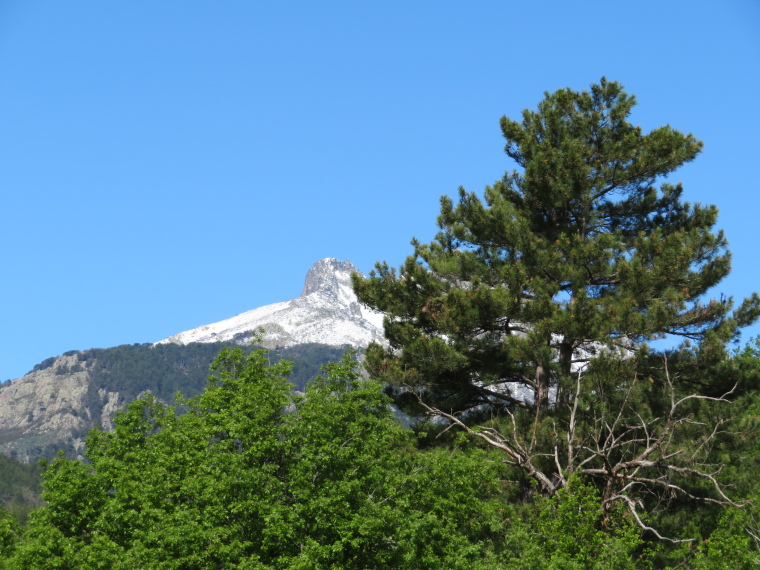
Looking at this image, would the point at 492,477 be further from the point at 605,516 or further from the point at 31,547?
the point at 31,547

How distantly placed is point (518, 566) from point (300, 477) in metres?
5.83

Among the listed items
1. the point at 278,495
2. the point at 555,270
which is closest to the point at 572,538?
the point at 278,495

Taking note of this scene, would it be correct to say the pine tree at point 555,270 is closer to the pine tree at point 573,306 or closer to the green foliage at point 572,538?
the pine tree at point 573,306

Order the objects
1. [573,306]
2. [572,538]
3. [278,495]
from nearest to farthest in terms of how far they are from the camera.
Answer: [572,538] → [278,495] → [573,306]

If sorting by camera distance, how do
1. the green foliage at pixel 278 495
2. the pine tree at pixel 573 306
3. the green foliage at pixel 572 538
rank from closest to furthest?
the green foliage at pixel 572 538 < the green foliage at pixel 278 495 < the pine tree at pixel 573 306

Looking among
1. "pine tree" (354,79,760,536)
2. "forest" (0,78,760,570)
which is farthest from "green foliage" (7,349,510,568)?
"pine tree" (354,79,760,536)

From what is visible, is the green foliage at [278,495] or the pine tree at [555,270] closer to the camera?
the green foliage at [278,495]

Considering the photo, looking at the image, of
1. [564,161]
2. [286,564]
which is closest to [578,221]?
[564,161]

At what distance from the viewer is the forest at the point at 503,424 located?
22.9 m

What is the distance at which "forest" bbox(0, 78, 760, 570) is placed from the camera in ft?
75.2

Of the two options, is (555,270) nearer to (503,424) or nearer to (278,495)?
(503,424)

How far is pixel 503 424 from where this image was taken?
3038cm

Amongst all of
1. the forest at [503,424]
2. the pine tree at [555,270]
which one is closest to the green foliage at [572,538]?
the forest at [503,424]

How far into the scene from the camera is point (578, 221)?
3369 centimetres
